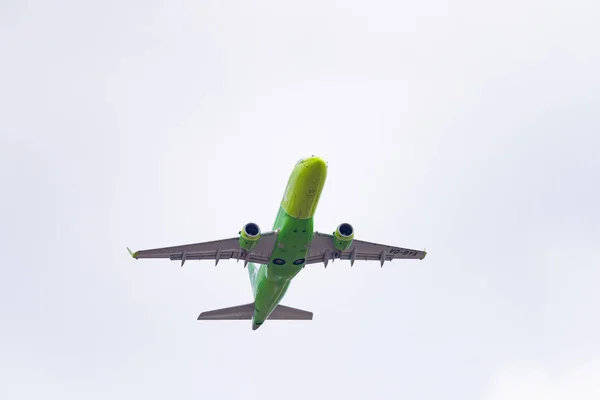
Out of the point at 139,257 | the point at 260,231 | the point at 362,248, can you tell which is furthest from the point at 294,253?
the point at 139,257

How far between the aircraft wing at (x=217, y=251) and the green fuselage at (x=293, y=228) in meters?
0.73

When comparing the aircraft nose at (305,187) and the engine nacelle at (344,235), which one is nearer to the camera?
the aircraft nose at (305,187)

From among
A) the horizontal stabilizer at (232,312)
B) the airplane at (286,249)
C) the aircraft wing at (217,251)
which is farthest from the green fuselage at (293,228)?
the horizontal stabilizer at (232,312)

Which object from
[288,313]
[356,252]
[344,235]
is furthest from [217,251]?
[288,313]

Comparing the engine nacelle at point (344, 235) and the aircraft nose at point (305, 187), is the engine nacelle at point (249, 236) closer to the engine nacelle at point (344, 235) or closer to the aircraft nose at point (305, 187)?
the aircraft nose at point (305, 187)

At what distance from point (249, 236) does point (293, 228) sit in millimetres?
2747

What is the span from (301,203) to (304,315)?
16.1 metres

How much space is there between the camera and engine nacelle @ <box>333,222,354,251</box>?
4719 cm

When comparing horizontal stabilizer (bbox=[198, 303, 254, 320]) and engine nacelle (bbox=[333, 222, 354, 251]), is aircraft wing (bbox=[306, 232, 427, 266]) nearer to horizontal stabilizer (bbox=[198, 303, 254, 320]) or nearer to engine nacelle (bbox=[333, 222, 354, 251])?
engine nacelle (bbox=[333, 222, 354, 251])

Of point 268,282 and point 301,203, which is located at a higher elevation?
point 301,203

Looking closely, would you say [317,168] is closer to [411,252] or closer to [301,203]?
[301,203]

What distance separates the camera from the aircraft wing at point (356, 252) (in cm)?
4894

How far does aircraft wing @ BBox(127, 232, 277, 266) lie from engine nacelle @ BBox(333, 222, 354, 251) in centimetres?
409

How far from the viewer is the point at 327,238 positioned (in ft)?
160
